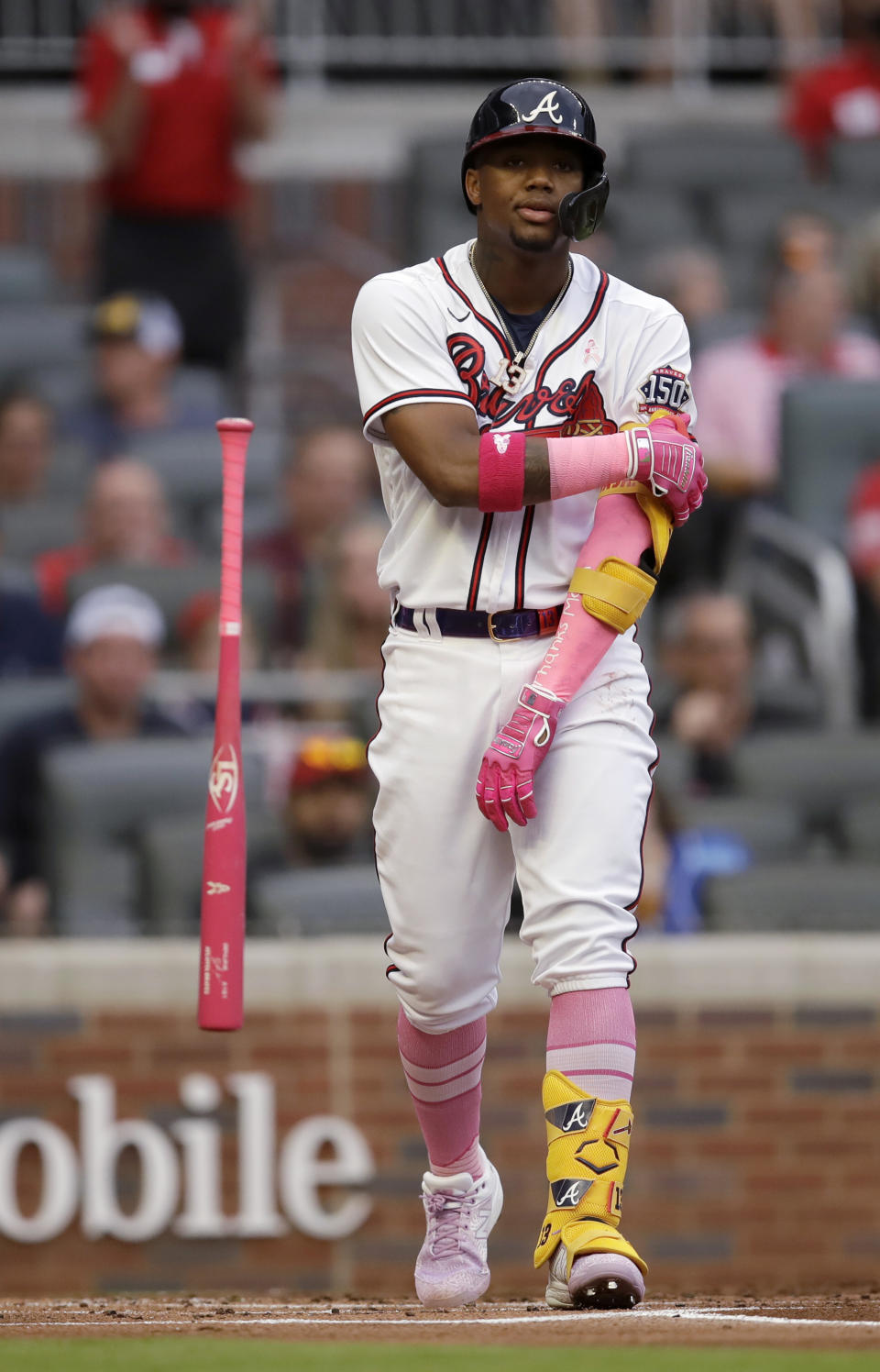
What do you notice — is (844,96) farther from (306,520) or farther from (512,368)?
(512,368)

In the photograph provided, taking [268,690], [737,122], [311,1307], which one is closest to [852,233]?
[737,122]

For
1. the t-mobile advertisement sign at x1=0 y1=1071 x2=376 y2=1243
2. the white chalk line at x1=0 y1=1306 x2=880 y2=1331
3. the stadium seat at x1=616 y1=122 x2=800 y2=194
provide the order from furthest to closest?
the stadium seat at x1=616 y1=122 x2=800 y2=194, the t-mobile advertisement sign at x1=0 y1=1071 x2=376 y2=1243, the white chalk line at x1=0 y1=1306 x2=880 y2=1331

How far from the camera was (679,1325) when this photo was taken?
3.61 meters

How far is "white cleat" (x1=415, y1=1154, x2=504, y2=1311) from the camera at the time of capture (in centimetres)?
431

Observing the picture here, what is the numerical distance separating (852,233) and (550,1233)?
284 inches

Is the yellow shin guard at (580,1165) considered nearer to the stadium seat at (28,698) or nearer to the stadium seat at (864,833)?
the stadium seat at (864,833)

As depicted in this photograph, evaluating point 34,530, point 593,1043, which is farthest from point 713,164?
point 593,1043

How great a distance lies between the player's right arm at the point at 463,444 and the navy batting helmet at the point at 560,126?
299mm

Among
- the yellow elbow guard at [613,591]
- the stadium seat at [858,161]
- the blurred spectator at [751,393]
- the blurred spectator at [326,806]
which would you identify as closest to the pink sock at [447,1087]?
the yellow elbow guard at [613,591]

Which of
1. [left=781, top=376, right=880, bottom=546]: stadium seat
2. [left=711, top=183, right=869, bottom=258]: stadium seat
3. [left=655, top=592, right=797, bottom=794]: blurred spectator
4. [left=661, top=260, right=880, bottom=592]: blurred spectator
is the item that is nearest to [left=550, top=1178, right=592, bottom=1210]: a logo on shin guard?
[left=655, top=592, right=797, bottom=794]: blurred spectator

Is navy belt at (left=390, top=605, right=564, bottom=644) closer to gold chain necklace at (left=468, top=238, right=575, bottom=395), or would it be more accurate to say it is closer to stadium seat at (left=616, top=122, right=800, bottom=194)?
gold chain necklace at (left=468, top=238, right=575, bottom=395)

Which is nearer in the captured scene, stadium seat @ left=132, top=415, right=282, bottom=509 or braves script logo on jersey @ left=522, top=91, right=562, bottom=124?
braves script logo on jersey @ left=522, top=91, right=562, bottom=124

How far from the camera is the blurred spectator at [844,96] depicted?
34.5ft

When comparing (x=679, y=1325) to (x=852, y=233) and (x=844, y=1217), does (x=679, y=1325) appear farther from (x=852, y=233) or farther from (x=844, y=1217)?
(x=852, y=233)
